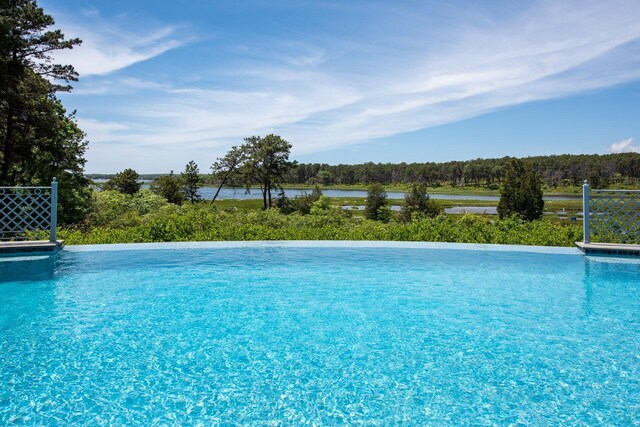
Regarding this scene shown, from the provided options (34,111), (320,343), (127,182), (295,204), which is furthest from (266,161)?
(320,343)

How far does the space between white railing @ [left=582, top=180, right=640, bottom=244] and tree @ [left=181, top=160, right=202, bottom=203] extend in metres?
40.9

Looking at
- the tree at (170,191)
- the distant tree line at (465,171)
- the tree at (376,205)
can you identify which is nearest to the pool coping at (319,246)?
the tree at (170,191)

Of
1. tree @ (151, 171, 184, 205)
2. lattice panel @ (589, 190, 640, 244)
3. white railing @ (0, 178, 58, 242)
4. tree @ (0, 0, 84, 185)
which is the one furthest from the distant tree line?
lattice panel @ (589, 190, 640, 244)

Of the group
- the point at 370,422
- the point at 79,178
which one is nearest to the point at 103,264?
the point at 370,422

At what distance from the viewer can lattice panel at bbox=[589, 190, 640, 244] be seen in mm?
7721

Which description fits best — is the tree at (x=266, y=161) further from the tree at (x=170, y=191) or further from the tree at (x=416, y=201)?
the tree at (x=416, y=201)

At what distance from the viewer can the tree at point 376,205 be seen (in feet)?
137

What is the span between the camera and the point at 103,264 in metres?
7.27

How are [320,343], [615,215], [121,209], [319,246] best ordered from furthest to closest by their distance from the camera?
[121,209], [319,246], [615,215], [320,343]

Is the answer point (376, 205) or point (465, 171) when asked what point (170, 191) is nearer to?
point (376, 205)

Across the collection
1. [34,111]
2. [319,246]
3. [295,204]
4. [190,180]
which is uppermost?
[34,111]

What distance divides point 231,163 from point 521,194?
29.0 m

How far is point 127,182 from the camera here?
44.0 meters

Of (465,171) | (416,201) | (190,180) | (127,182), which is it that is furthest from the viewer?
(465,171)
